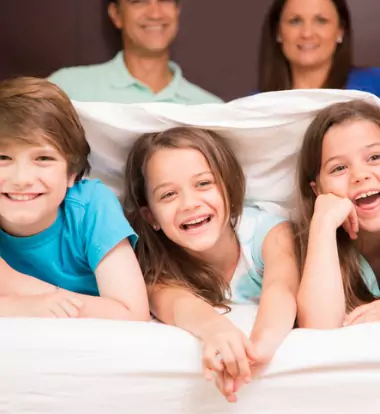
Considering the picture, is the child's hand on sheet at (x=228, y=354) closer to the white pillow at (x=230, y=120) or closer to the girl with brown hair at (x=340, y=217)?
the girl with brown hair at (x=340, y=217)

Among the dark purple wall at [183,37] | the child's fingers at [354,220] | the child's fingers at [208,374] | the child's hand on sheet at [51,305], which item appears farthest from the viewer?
the dark purple wall at [183,37]

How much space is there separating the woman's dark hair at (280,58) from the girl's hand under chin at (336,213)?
675 mm

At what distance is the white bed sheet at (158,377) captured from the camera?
0.72 meters

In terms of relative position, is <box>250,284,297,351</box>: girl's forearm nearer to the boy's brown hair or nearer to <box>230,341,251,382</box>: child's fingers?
<box>230,341,251,382</box>: child's fingers

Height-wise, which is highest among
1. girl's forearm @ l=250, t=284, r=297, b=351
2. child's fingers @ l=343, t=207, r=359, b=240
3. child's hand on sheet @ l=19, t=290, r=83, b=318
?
child's fingers @ l=343, t=207, r=359, b=240

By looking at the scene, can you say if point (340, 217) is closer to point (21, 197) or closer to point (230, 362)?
point (230, 362)

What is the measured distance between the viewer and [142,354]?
2.36 ft

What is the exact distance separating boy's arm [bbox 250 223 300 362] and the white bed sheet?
26 millimetres

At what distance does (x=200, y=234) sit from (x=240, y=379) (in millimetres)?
282

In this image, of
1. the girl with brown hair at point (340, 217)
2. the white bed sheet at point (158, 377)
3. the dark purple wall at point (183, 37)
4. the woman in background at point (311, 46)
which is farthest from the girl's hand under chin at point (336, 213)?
the dark purple wall at point (183, 37)

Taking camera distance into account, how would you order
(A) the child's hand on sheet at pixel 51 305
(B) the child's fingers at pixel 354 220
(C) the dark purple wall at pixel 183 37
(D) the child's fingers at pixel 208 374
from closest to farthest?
1. (D) the child's fingers at pixel 208 374
2. (A) the child's hand on sheet at pixel 51 305
3. (B) the child's fingers at pixel 354 220
4. (C) the dark purple wall at pixel 183 37

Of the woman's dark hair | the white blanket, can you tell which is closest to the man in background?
the woman's dark hair

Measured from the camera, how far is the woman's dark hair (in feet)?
5.19

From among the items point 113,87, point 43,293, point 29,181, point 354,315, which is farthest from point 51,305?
point 113,87
